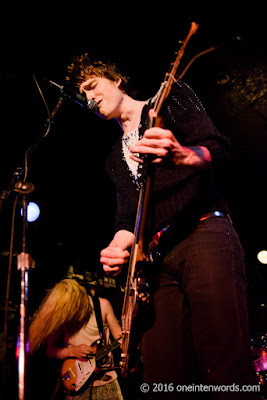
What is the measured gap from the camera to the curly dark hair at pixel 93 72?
2535mm

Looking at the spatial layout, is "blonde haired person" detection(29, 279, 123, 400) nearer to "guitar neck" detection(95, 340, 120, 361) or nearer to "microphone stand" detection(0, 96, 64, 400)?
"guitar neck" detection(95, 340, 120, 361)

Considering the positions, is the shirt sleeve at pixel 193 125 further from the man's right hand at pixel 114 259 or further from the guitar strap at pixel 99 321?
the guitar strap at pixel 99 321

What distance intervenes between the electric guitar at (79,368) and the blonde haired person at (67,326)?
8cm

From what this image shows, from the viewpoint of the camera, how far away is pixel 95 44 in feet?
13.4

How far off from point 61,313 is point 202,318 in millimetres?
3161

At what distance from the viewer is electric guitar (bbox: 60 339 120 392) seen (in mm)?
3910

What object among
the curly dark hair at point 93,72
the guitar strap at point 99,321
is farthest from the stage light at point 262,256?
the curly dark hair at point 93,72

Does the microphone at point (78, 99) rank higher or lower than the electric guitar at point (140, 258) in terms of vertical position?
higher

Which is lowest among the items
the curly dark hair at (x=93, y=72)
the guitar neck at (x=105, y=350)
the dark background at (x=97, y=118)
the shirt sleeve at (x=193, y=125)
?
the guitar neck at (x=105, y=350)

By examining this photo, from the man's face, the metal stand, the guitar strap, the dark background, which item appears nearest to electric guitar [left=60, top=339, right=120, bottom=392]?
the guitar strap

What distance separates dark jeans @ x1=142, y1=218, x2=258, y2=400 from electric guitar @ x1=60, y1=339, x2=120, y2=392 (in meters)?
2.70

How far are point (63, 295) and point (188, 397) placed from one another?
2980 mm

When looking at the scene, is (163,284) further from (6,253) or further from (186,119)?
(6,253)

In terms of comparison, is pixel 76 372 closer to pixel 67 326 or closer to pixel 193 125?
pixel 67 326
